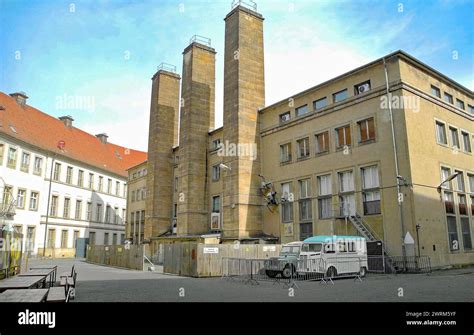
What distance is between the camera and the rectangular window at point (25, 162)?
147 ft

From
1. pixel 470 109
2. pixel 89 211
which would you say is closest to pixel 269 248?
pixel 470 109

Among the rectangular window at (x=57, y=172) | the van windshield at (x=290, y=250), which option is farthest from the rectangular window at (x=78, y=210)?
the van windshield at (x=290, y=250)

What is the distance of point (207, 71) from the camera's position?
4369cm

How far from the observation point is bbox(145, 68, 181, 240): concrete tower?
45.8 m

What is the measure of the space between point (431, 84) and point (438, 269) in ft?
43.5

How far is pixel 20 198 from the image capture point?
147 feet

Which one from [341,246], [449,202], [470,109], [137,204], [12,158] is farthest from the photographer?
[137,204]

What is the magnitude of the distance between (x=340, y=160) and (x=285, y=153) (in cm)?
604

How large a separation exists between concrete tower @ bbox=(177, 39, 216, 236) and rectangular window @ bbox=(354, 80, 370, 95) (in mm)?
18741

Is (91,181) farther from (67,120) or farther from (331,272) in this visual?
(331,272)

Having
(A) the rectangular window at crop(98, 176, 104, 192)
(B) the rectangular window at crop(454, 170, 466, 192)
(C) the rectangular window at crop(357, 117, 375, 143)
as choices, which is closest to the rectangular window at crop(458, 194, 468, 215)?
(B) the rectangular window at crop(454, 170, 466, 192)

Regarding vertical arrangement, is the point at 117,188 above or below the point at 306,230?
above

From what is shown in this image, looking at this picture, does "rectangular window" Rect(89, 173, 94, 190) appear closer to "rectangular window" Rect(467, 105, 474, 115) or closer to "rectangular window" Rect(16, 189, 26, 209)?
"rectangular window" Rect(16, 189, 26, 209)
